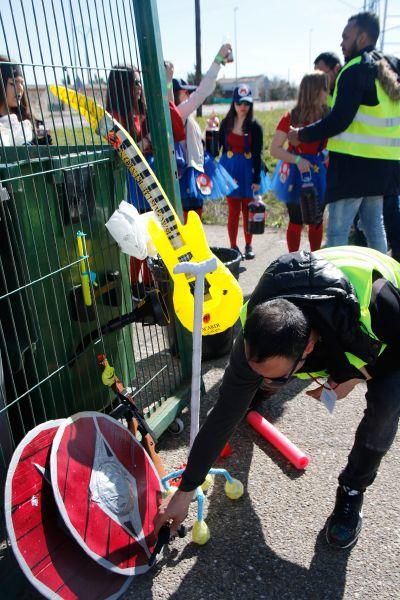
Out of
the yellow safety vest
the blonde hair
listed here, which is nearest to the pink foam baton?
the yellow safety vest

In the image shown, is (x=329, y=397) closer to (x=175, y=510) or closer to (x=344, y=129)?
(x=175, y=510)

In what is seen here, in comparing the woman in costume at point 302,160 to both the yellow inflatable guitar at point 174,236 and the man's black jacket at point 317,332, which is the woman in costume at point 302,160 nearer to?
the yellow inflatable guitar at point 174,236

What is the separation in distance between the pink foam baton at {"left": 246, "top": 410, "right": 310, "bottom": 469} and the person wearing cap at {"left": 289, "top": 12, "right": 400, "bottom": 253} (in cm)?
165

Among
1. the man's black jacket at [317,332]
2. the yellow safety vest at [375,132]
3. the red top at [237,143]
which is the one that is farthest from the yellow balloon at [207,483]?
the red top at [237,143]

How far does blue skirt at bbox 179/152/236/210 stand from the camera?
450 centimetres

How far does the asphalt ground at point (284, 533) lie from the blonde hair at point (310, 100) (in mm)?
2667

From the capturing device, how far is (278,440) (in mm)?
2732

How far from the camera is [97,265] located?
2.62m

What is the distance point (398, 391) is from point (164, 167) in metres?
1.63

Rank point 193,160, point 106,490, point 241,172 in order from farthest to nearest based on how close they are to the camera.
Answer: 1. point 241,172
2. point 193,160
3. point 106,490

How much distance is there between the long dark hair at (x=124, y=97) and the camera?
8.48 ft

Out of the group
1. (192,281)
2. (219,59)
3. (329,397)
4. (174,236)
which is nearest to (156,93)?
(174,236)

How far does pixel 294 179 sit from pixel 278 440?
9.62ft

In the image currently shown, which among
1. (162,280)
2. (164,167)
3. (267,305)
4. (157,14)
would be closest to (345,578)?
(267,305)
